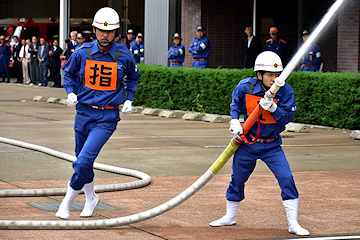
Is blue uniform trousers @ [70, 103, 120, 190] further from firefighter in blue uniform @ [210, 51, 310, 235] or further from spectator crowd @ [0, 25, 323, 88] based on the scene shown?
spectator crowd @ [0, 25, 323, 88]

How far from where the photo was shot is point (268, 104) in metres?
6.77

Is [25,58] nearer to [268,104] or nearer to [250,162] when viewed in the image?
[250,162]

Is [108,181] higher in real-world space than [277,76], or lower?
lower

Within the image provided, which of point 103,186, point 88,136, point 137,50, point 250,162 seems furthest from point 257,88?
point 137,50

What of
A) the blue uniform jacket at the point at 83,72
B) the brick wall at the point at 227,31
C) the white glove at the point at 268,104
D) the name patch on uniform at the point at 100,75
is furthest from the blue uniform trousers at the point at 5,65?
the white glove at the point at 268,104

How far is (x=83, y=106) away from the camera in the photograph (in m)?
7.54

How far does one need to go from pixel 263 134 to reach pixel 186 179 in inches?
120

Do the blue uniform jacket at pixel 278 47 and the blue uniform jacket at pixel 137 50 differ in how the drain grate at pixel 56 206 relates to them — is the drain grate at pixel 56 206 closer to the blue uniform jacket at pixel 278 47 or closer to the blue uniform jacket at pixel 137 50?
the blue uniform jacket at pixel 278 47

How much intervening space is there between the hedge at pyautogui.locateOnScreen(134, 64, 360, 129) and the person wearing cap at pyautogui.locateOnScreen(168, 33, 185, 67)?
80.0 inches

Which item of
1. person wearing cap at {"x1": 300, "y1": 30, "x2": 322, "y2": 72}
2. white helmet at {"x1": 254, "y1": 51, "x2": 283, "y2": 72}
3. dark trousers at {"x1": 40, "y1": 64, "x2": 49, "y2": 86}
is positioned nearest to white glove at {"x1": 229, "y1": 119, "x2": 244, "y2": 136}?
white helmet at {"x1": 254, "y1": 51, "x2": 283, "y2": 72}

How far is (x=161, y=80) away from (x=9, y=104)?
5319 millimetres

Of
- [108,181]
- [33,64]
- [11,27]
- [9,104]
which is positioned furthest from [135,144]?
[11,27]

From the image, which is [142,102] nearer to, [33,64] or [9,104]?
[9,104]

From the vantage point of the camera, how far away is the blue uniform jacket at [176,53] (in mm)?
23578
